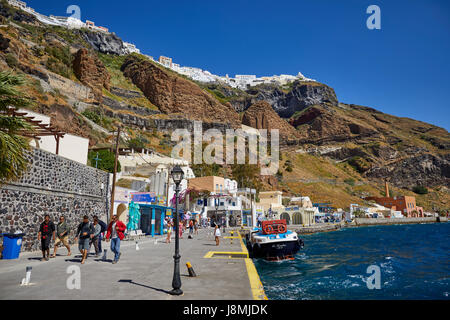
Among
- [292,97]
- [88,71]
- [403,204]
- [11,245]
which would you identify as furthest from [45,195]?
[292,97]

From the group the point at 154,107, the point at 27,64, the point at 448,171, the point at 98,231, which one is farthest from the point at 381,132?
the point at 98,231

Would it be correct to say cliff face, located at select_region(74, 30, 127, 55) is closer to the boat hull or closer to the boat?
the boat

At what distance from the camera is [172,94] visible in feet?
364

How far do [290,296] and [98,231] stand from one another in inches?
316

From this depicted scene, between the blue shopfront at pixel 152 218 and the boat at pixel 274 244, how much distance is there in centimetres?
1014

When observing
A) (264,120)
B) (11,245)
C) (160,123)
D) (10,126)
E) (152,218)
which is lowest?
(11,245)

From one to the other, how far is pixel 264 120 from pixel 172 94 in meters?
51.4

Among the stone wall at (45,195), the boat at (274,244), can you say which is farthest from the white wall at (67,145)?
the boat at (274,244)

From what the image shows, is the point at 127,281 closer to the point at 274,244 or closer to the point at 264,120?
the point at 274,244

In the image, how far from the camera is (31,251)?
1260cm

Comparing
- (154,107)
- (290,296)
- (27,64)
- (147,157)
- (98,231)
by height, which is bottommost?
(290,296)

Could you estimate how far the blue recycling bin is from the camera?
10.6 metres

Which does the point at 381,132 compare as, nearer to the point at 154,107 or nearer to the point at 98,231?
the point at 154,107

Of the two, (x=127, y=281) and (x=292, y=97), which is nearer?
(x=127, y=281)
